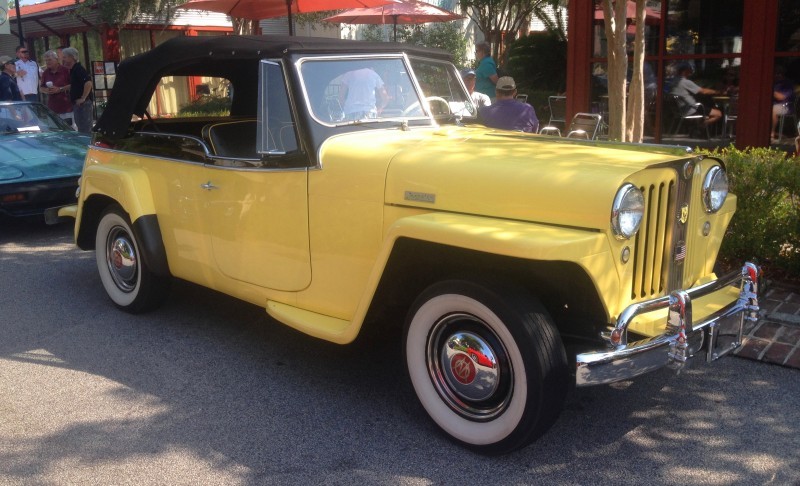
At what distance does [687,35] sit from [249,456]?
9073 millimetres

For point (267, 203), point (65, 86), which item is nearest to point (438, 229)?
point (267, 203)

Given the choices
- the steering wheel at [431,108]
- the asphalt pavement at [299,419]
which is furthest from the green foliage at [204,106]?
the steering wheel at [431,108]

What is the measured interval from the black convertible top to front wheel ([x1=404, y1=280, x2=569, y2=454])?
1748 mm

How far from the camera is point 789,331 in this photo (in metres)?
4.73

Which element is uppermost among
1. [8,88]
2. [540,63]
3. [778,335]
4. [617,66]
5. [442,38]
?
[442,38]

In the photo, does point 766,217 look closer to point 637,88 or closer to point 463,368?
point 637,88

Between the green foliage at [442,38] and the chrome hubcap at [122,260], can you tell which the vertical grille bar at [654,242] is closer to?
the chrome hubcap at [122,260]

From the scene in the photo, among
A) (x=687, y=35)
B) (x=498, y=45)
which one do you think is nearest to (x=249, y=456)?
(x=687, y=35)

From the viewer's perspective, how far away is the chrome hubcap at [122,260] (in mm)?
5398

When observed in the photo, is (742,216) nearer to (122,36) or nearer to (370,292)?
(370,292)

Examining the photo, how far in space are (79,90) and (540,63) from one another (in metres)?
10.6

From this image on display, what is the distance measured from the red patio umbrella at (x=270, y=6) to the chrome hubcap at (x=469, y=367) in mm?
7457

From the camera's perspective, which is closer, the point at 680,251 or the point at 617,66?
the point at 680,251

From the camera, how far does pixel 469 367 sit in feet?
11.3
